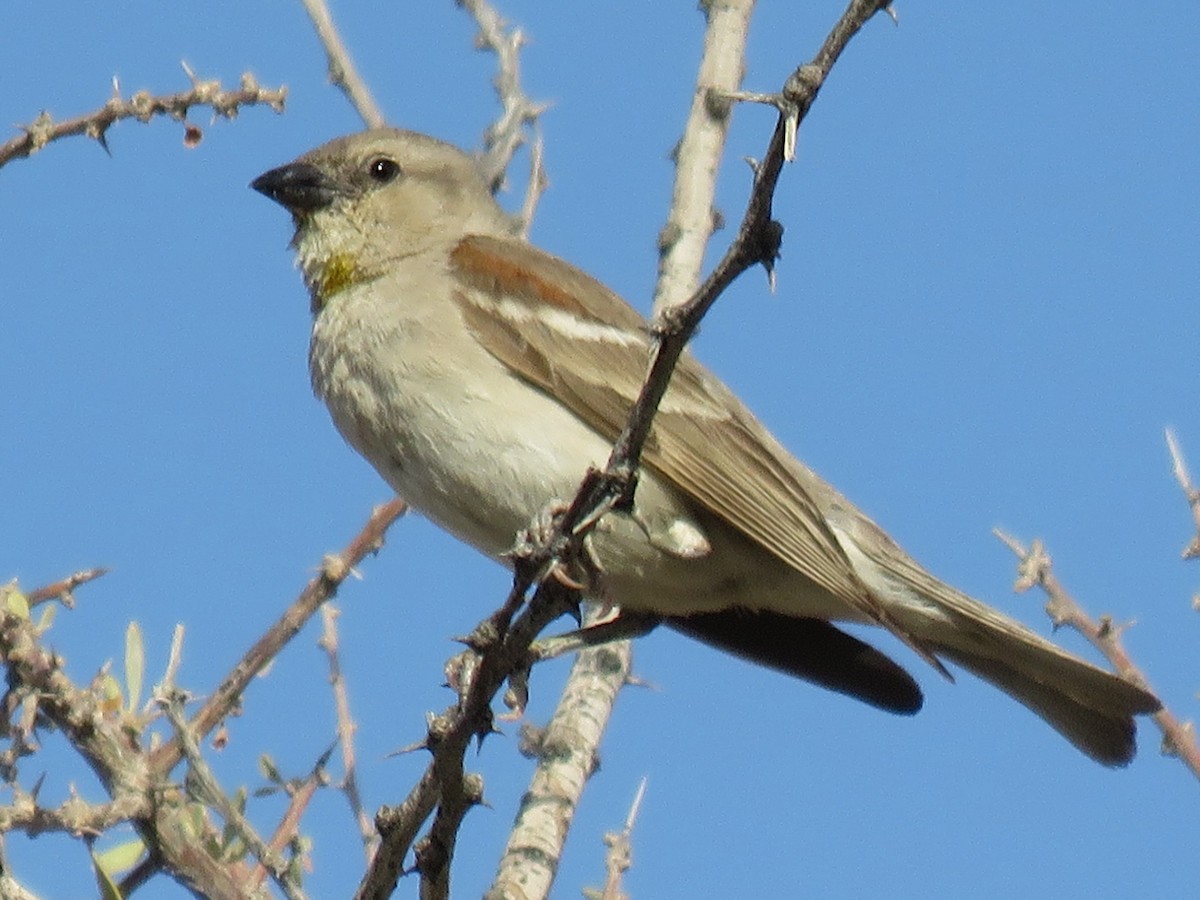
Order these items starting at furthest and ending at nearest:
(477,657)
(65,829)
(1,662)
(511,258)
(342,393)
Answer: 1. (511,258)
2. (342,393)
3. (477,657)
4. (1,662)
5. (65,829)

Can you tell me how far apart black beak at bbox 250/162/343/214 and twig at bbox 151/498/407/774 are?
4.98ft

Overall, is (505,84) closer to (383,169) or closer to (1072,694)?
(383,169)

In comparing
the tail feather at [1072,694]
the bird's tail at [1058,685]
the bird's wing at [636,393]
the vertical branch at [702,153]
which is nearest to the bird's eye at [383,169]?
the bird's wing at [636,393]

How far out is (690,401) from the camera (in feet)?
16.1

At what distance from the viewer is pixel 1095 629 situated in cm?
429

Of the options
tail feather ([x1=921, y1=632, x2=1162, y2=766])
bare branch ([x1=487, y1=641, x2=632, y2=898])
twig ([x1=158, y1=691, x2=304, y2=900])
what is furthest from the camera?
tail feather ([x1=921, y1=632, x2=1162, y2=766])

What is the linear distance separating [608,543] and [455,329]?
752 mm

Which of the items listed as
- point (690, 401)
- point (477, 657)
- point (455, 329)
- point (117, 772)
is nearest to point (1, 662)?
point (117, 772)

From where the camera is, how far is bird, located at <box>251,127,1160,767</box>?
447cm

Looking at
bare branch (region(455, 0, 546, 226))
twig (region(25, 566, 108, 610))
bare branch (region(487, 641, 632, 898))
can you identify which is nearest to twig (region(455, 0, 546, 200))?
bare branch (region(455, 0, 546, 226))

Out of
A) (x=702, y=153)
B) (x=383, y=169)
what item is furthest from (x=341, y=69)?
(x=702, y=153)

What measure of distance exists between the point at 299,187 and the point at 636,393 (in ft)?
4.97

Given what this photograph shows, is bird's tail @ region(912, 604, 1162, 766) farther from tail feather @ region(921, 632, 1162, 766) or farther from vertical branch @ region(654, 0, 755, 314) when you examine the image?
vertical branch @ region(654, 0, 755, 314)

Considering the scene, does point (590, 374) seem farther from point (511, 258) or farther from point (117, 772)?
point (117, 772)
